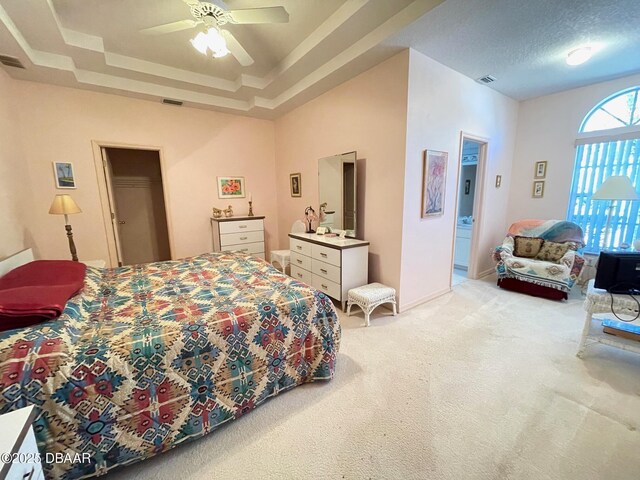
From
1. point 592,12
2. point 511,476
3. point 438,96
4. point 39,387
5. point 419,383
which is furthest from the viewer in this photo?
point 438,96

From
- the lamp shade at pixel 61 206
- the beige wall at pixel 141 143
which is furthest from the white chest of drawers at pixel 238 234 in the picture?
the lamp shade at pixel 61 206

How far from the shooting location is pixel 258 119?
458 centimetres

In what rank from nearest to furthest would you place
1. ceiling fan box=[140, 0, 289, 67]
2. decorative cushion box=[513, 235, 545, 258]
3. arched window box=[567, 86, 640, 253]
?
1. ceiling fan box=[140, 0, 289, 67]
2. arched window box=[567, 86, 640, 253]
3. decorative cushion box=[513, 235, 545, 258]

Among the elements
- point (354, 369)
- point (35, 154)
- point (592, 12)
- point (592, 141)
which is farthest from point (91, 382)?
point (592, 141)

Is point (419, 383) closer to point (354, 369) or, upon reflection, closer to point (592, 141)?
point (354, 369)

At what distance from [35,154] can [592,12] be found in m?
Answer: 5.70

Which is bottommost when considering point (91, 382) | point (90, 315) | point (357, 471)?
point (357, 471)

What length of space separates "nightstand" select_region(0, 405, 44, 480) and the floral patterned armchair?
4367 mm

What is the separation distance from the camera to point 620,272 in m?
1.89

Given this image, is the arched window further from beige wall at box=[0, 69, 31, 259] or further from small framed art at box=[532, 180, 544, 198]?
beige wall at box=[0, 69, 31, 259]

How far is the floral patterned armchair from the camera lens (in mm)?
3156

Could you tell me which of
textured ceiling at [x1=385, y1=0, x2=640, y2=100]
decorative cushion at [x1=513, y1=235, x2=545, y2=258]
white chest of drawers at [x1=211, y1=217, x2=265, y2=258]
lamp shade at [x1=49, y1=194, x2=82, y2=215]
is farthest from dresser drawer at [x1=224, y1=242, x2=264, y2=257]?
decorative cushion at [x1=513, y1=235, x2=545, y2=258]

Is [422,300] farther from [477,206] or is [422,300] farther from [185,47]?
[185,47]

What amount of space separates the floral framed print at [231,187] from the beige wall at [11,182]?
2202 millimetres
